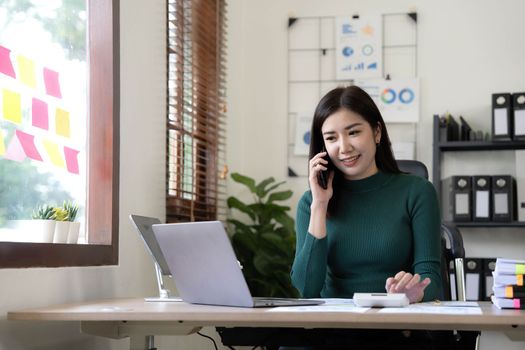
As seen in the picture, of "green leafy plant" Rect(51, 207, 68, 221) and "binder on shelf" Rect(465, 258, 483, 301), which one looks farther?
"binder on shelf" Rect(465, 258, 483, 301)

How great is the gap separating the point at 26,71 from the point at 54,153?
285mm

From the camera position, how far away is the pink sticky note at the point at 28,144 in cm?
228

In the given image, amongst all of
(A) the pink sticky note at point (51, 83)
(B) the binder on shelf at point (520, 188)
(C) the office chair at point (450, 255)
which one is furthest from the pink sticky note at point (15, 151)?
(B) the binder on shelf at point (520, 188)

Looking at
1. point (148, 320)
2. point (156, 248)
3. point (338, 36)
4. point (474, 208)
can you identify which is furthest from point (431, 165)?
point (148, 320)

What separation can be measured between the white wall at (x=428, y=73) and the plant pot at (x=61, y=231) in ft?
6.72

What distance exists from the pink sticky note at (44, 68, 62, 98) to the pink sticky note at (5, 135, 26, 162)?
26 cm

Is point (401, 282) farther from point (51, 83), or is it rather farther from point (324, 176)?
point (51, 83)

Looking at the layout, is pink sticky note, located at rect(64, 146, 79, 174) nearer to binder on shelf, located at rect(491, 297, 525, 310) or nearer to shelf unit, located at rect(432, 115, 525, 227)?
binder on shelf, located at rect(491, 297, 525, 310)

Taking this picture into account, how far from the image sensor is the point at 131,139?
111 inches

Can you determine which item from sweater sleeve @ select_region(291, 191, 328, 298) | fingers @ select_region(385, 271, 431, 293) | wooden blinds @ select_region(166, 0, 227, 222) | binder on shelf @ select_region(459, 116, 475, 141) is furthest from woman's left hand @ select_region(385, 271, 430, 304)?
binder on shelf @ select_region(459, 116, 475, 141)

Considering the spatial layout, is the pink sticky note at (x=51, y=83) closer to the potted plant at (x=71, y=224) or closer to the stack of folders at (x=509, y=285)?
the potted plant at (x=71, y=224)

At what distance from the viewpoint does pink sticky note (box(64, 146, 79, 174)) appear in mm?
2545

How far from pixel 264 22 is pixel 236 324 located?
321 cm

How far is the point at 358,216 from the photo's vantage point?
7.27 ft
